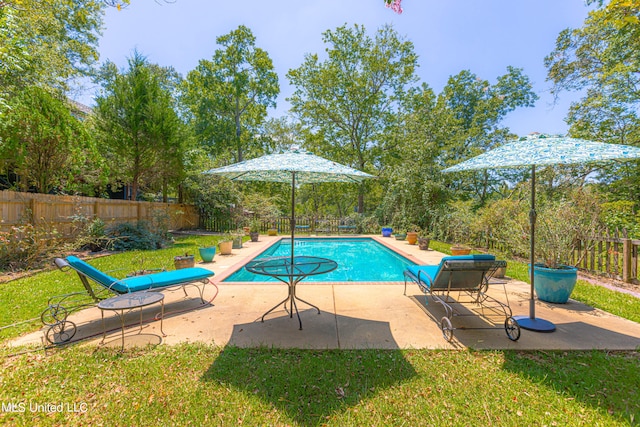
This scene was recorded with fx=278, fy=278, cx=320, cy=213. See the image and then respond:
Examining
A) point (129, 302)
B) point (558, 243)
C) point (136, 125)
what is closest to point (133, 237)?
point (136, 125)

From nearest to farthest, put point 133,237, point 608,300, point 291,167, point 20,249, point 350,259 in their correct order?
point 291,167 → point 608,300 → point 20,249 → point 350,259 → point 133,237

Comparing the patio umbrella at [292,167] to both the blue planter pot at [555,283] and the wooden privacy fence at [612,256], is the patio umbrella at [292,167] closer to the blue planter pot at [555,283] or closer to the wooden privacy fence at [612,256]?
the blue planter pot at [555,283]

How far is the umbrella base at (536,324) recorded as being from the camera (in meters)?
3.24

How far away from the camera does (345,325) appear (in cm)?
348

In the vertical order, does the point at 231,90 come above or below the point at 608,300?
above

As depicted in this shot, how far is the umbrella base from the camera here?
10.6 ft

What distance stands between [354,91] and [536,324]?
19.9 metres

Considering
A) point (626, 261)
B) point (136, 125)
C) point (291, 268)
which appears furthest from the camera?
point (136, 125)

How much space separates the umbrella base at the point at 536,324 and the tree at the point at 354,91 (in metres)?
17.6

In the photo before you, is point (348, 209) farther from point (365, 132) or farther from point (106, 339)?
point (106, 339)

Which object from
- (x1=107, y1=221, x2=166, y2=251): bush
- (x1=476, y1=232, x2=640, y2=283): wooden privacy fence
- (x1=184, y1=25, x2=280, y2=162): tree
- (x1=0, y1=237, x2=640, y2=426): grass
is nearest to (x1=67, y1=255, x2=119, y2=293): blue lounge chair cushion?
(x1=0, y1=237, x2=640, y2=426): grass

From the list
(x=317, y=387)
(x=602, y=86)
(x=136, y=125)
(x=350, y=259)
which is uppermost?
(x=602, y=86)

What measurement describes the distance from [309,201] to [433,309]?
28.2 m

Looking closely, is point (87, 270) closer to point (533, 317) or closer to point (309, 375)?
point (309, 375)
